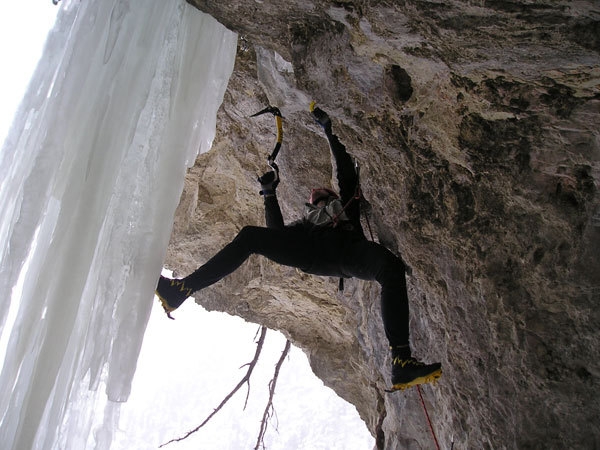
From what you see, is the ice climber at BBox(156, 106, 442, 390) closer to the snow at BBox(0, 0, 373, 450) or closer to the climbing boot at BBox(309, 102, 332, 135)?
the climbing boot at BBox(309, 102, 332, 135)

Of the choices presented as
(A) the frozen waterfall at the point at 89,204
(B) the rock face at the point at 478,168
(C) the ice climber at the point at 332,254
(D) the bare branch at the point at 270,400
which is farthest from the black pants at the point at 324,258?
(D) the bare branch at the point at 270,400

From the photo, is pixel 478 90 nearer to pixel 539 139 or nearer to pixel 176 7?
pixel 539 139

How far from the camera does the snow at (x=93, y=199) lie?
2.13 metres

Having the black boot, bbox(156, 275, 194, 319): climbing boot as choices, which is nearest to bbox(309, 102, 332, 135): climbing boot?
bbox(156, 275, 194, 319): climbing boot

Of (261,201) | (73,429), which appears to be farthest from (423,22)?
(261,201)

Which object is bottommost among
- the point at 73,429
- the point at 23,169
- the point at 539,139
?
the point at 73,429

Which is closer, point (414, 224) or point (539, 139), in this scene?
point (539, 139)

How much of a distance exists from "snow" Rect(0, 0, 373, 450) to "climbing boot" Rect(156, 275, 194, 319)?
49cm

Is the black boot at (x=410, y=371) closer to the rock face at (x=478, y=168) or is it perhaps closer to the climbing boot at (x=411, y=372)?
the climbing boot at (x=411, y=372)

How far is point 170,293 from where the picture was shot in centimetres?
296

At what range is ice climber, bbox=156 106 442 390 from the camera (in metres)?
2.91

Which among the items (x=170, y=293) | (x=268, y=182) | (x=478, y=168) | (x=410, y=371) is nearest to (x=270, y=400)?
(x=268, y=182)

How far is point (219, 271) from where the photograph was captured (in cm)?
315

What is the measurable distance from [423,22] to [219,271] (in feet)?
5.73
